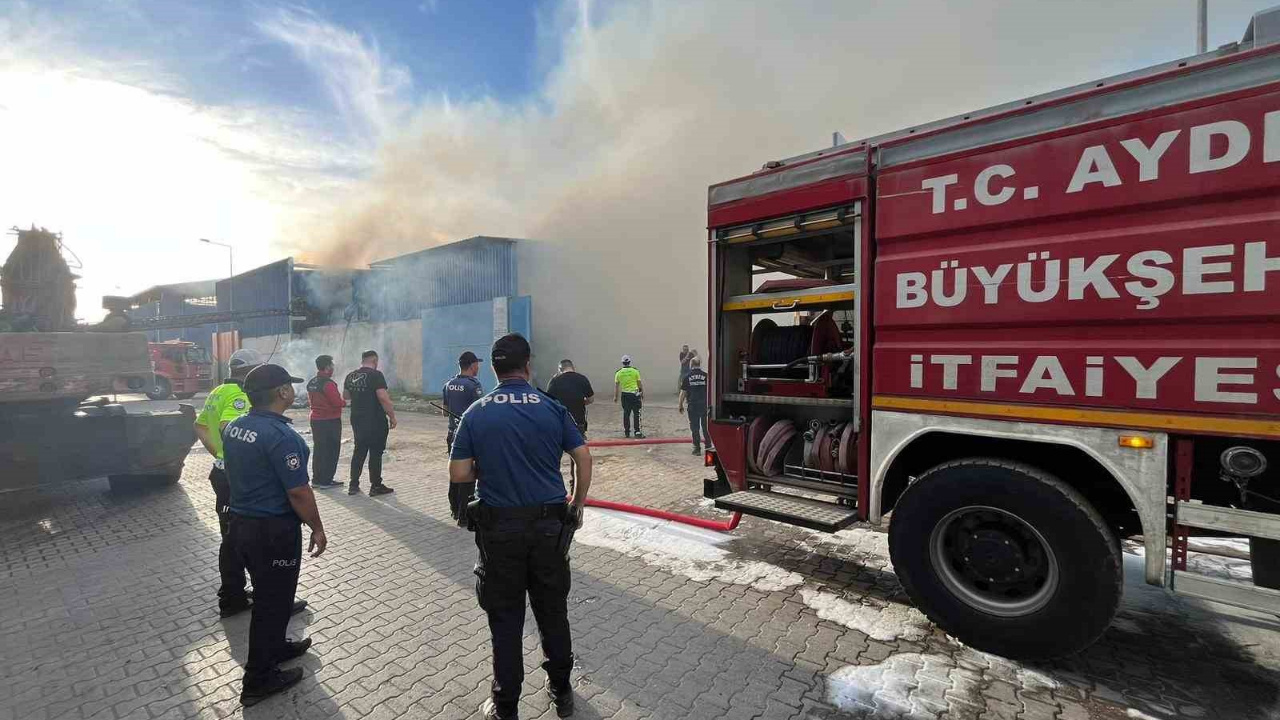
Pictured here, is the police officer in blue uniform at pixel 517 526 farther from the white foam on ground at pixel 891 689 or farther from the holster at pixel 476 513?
the white foam on ground at pixel 891 689

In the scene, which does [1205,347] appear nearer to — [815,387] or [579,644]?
[815,387]

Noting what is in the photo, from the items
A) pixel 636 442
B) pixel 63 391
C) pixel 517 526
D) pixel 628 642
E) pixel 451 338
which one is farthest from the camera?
pixel 451 338

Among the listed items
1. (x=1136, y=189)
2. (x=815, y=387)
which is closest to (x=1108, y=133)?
(x=1136, y=189)

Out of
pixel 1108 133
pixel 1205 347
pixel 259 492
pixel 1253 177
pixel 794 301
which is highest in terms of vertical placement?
pixel 1108 133

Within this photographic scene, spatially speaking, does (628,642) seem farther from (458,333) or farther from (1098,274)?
(458,333)

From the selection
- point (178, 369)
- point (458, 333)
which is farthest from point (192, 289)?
point (458, 333)

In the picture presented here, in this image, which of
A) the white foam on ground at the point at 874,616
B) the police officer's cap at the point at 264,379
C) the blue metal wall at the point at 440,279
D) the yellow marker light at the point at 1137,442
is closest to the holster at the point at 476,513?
the police officer's cap at the point at 264,379

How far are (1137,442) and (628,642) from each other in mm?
2794

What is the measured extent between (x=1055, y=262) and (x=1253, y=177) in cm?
74

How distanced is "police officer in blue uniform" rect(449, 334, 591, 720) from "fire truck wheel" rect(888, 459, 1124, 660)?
6.63 ft

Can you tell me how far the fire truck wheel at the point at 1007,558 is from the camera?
272 cm

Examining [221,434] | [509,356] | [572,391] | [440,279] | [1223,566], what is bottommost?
[1223,566]

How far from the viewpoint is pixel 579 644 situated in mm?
3189

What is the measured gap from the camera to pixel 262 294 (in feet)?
95.8
